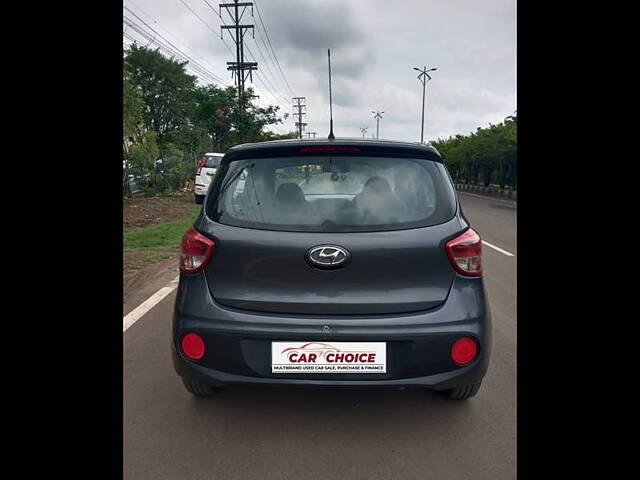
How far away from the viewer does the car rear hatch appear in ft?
8.04

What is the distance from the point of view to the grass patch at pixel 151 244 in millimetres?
7161

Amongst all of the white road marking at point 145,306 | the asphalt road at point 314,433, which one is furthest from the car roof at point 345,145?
the white road marking at point 145,306

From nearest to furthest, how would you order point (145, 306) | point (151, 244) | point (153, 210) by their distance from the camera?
point (145, 306), point (151, 244), point (153, 210)

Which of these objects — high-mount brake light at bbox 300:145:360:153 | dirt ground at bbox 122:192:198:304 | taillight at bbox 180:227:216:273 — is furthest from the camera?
dirt ground at bbox 122:192:198:304

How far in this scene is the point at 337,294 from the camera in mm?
2441

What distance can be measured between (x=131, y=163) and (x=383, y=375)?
15.2m

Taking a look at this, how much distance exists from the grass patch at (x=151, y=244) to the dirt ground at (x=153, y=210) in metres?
0.73

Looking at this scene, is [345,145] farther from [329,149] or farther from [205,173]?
[205,173]

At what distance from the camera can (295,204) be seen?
2646 millimetres

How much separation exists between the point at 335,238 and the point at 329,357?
1.85 feet

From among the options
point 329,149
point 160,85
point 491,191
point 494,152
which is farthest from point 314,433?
point 160,85

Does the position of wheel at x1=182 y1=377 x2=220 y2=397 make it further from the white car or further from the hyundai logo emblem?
the white car

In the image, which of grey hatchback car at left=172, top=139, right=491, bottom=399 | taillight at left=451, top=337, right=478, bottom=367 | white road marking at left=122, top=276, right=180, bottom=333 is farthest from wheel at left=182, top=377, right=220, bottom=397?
white road marking at left=122, top=276, right=180, bottom=333
